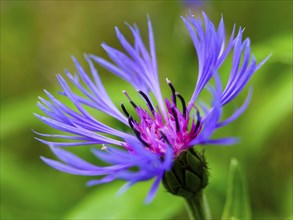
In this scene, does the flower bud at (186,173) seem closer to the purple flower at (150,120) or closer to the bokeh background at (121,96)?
the purple flower at (150,120)

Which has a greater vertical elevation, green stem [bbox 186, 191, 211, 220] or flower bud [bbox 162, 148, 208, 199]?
flower bud [bbox 162, 148, 208, 199]

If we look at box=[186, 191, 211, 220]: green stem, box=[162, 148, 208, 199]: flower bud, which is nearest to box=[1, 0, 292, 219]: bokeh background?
box=[186, 191, 211, 220]: green stem

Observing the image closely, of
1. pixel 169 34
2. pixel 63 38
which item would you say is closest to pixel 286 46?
pixel 169 34

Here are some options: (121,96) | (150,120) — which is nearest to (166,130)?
(150,120)

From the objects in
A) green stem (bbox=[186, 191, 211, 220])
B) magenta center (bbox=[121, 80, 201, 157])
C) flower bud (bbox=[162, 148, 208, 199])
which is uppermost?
magenta center (bbox=[121, 80, 201, 157])

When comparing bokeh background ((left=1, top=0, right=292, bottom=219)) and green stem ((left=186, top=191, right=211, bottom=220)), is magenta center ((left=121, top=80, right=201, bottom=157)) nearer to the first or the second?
green stem ((left=186, top=191, right=211, bottom=220))

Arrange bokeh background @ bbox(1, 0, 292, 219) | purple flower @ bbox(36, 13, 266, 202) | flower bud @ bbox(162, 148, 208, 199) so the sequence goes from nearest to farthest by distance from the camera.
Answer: purple flower @ bbox(36, 13, 266, 202)
flower bud @ bbox(162, 148, 208, 199)
bokeh background @ bbox(1, 0, 292, 219)

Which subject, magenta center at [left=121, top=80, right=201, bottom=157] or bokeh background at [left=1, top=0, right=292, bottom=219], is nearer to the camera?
magenta center at [left=121, top=80, right=201, bottom=157]
